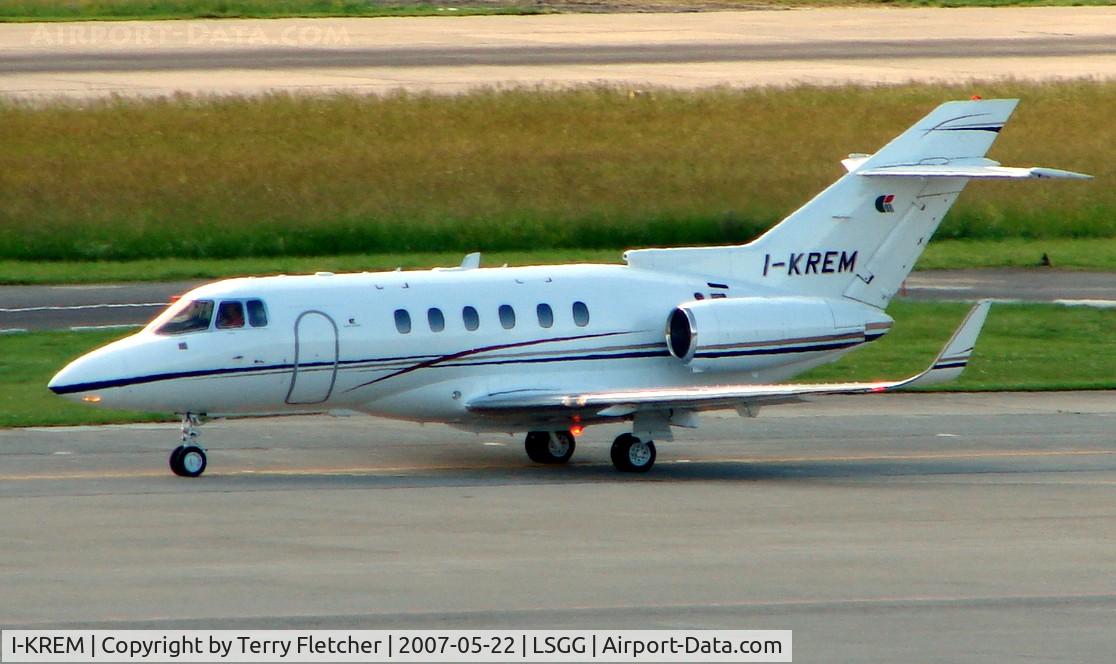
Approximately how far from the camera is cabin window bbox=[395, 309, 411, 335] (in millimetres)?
21828

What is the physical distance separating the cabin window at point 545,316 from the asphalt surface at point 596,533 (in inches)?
69.9

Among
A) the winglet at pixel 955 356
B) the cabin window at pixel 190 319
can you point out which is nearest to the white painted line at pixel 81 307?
the cabin window at pixel 190 319

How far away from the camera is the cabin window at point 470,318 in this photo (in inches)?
874

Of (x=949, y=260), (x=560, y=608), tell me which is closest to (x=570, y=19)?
(x=949, y=260)

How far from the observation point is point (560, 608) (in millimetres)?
14547

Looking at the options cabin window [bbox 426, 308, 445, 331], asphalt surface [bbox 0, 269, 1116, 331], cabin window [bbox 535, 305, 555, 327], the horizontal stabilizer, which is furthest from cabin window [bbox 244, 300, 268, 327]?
asphalt surface [bbox 0, 269, 1116, 331]

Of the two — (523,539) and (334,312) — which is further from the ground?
(334,312)

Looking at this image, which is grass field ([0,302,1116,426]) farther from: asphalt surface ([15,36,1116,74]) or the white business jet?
asphalt surface ([15,36,1116,74])

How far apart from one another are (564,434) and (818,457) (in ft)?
10.8

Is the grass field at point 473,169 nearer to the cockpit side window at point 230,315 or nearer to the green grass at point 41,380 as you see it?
the green grass at point 41,380

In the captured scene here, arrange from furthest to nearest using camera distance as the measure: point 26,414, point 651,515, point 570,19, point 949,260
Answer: point 570,19 → point 949,260 → point 26,414 → point 651,515

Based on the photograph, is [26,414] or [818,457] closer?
[818,457]

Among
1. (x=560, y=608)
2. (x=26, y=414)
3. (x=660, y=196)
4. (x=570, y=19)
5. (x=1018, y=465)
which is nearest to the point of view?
(x=560, y=608)

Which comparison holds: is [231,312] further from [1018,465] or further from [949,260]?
[949,260]
